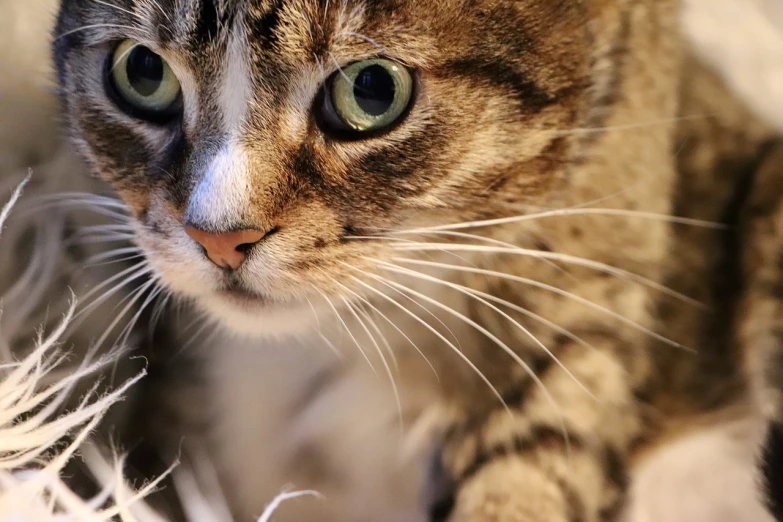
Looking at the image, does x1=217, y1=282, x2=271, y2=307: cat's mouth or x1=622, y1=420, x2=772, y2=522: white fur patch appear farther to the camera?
x1=622, y1=420, x2=772, y2=522: white fur patch

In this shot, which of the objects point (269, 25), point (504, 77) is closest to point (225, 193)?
point (269, 25)

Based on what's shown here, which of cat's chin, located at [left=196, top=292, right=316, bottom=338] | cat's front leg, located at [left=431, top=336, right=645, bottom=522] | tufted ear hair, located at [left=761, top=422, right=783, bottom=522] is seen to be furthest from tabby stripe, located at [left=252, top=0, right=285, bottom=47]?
tufted ear hair, located at [left=761, top=422, right=783, bottom=522]

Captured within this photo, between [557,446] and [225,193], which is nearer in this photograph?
[225,193]

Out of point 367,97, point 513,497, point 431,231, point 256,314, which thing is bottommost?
point 513,497

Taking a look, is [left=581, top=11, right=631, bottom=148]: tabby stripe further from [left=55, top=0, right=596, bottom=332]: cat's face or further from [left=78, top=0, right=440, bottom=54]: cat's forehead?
[left=78, top=0, right=440, bottom=54]: cat's forehead

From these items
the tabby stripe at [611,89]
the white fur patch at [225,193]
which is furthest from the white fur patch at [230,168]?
the tabby stripe at [611,89]

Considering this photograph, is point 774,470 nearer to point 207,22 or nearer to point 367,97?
point 367,97

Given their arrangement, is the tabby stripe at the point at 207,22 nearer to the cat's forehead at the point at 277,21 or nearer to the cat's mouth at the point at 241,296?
the cat's forehead at the point at 277,21
